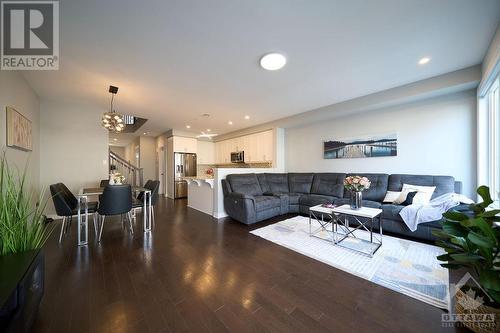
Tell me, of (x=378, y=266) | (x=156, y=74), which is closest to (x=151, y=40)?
(x=156, y=74)

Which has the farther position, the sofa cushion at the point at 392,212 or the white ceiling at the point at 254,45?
the sofa cushion at the point at 392,212

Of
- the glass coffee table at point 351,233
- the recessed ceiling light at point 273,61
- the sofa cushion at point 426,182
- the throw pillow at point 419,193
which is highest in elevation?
the recessed ceiling light at point 273,61

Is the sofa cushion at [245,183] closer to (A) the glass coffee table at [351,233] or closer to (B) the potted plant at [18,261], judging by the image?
(A) the glass coffee table at [351,233]

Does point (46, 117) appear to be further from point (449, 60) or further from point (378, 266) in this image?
point (449, 60)

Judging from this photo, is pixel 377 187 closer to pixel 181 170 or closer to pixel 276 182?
pixel 276 182

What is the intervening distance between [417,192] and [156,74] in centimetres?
485

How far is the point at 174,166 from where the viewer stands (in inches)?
271

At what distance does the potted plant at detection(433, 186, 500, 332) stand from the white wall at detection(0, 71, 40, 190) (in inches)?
196

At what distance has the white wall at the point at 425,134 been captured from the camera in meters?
3.13

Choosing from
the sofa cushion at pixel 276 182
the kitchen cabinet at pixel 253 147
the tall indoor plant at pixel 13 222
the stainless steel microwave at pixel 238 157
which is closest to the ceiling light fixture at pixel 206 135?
the kitchen cabinet at pixel 253 147

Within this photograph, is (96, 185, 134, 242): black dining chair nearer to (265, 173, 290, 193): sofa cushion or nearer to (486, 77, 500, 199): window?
(265, 173, 290, 193): sofa cushion

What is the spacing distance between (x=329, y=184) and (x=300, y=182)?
0.79 meters

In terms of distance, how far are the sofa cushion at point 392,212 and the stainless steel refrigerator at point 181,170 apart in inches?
247

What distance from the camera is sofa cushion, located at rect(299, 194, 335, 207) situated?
4.08 m
